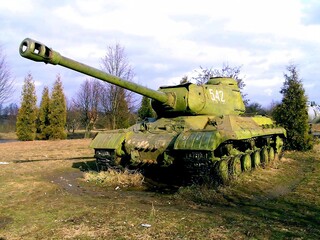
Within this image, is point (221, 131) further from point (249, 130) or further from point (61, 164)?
point (61, 164)

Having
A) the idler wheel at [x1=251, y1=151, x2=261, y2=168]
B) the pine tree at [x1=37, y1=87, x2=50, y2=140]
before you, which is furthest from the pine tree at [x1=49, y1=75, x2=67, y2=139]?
the idler wheel at [x1=251, y1=151, x2=261, y2=168]

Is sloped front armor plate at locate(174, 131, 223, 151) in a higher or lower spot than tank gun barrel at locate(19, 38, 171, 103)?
lower

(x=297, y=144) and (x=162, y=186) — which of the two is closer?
(x=162, y=186)

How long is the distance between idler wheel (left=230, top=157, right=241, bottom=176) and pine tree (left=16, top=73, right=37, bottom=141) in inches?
896

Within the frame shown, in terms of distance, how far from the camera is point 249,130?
404 inches

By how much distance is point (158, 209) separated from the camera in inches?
268

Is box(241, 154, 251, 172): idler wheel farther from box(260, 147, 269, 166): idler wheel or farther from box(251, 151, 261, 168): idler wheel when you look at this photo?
box(260, 147, 269, 166): idler wheel

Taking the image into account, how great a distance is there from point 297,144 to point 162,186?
11.8 meters

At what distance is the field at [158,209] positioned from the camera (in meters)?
5.39

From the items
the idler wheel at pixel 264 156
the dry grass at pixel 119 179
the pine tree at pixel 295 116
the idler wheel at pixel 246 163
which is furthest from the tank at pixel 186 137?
the pine tree at pixel 295 116

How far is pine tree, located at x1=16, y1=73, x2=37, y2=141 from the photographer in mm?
29594

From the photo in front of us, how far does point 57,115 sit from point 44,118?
1.17 meters

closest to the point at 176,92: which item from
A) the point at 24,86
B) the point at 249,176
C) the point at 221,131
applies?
the point at 221,131

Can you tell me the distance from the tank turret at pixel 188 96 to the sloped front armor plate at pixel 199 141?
1.45 metres
